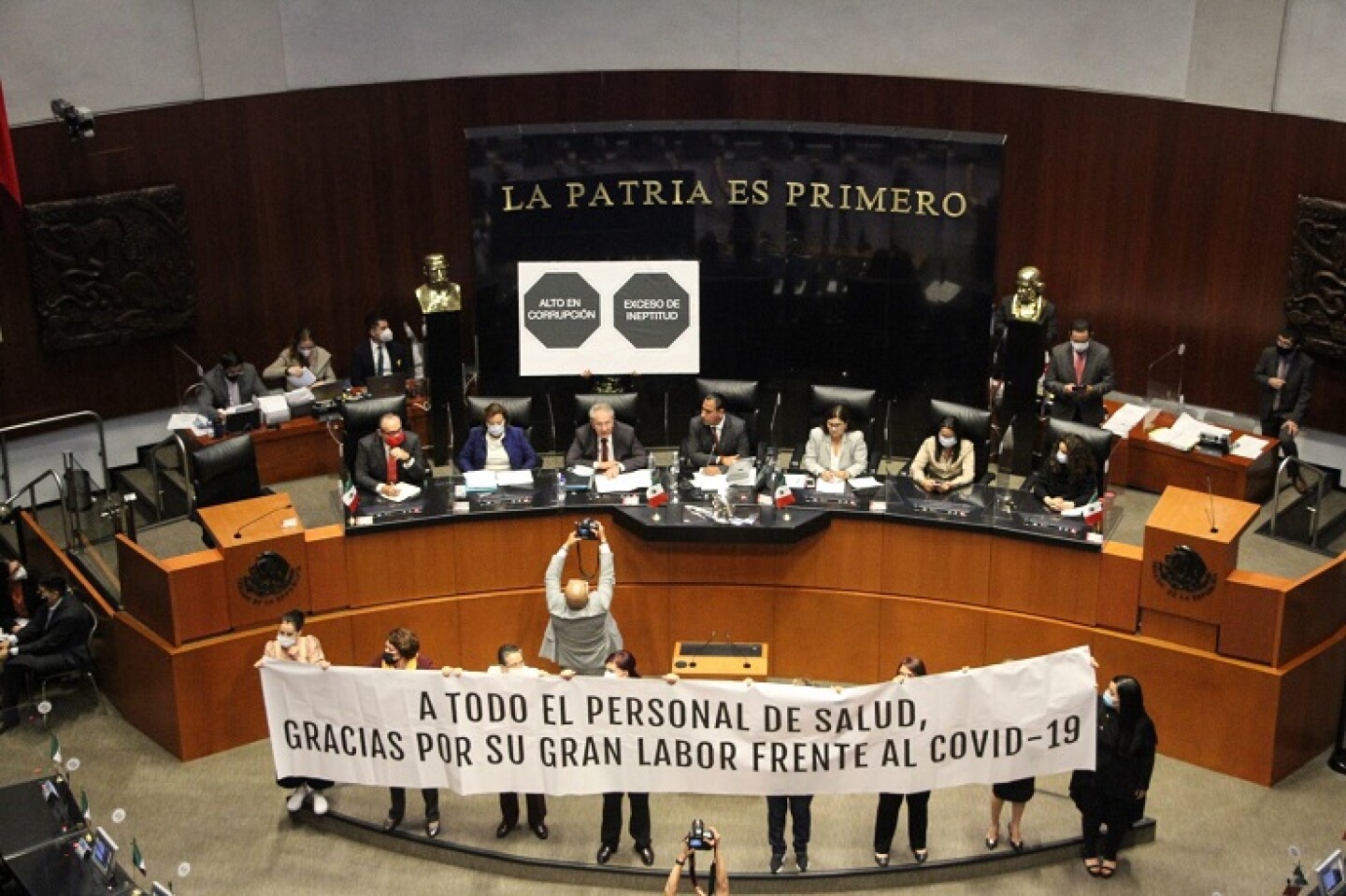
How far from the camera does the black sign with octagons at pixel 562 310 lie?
48.0ft

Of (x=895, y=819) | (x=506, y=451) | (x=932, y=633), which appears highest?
(x=506, y=451)

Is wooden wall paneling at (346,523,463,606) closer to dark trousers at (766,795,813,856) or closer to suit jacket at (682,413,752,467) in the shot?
suit jacket at (682,413,752,467)

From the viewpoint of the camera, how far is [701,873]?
10484 mm

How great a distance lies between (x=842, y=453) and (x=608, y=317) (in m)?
2.73

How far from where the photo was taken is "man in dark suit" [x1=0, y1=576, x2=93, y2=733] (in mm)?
12070

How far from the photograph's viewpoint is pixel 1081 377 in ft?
47.3

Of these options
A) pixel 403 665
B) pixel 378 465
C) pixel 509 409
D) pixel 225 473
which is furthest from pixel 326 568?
pixel 509 409

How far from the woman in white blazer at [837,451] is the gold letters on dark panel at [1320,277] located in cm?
413

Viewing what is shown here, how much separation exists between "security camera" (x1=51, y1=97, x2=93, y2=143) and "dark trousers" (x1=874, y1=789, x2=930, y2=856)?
8.09 meters

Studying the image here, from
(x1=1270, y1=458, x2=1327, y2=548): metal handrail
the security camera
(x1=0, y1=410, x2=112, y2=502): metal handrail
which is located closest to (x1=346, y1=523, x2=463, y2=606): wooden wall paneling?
(x1=0, y1=410, x2=112, y2=502): metal handrail

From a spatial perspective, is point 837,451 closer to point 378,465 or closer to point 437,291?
point 378,465

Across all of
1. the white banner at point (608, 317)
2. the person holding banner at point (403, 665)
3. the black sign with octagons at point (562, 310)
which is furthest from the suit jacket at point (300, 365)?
the person holding banner at point (403, 665)

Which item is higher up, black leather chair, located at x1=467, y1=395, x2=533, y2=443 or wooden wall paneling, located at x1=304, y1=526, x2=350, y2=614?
black leather chair, located at x1=467, y1=395, x2=533, y2=443

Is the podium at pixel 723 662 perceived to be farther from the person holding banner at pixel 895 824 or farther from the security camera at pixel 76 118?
the security camera at pixel 76 118
